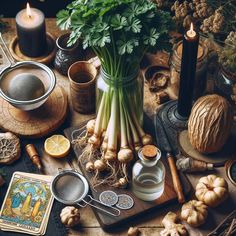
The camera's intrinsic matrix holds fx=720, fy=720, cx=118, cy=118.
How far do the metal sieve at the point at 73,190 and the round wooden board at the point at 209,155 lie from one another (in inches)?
10.9

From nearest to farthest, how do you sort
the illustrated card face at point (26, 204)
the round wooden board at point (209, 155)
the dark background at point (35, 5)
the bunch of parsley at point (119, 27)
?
the bunch of parsley at point (119, 27) → the illustrated card face at point (26, 204) → the round wooden board at point (209, 155) → the dark background at point (35, 5)

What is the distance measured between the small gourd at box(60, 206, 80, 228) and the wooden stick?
276mm

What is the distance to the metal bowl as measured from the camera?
6.75ft

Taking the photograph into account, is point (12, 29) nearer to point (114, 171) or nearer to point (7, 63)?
point (7, 63)

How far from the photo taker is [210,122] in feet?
6.41

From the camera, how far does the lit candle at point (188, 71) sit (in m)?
1.91

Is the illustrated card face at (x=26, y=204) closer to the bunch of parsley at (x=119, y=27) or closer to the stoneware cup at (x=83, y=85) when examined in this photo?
the stoneware cup at (x=83, y=85)

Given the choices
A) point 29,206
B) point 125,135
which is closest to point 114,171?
point 125,135

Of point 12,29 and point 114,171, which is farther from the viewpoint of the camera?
point 12,29

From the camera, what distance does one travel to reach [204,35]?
2119mm

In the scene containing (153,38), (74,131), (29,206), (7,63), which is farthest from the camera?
(7,63)

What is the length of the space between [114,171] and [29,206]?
0.82 feet

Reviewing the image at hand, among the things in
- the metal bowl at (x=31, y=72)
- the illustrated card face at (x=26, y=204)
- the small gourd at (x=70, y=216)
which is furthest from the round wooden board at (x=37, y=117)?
the small gourd at (x=70, y=216)

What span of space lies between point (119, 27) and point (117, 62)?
134 millimetres
